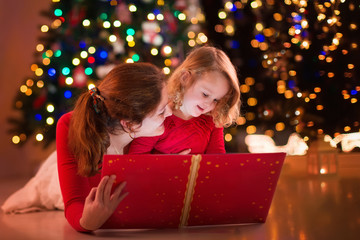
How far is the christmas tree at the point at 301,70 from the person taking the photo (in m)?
2.90

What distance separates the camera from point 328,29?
2900mm

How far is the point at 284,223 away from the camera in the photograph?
1.58m

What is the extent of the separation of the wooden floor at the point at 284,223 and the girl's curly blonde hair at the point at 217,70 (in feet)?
1.39

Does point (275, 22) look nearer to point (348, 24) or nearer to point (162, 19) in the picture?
point (348, 24)

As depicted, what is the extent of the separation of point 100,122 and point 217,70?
0.64 m

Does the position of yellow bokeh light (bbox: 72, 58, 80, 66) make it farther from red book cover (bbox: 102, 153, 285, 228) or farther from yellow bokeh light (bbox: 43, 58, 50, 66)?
red book cover (bbox: 102, 153, 285, 228)

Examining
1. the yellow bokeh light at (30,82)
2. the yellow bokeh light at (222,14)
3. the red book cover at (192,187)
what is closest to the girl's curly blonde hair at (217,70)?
the red book cover at (192,187)

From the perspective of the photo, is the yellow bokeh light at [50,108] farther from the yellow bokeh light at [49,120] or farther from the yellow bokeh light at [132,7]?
the yellow bokeh light at [132,7]

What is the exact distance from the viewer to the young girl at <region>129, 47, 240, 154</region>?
184 cm

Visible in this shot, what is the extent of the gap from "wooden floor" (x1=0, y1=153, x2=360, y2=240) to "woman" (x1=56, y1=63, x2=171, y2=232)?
120 millimetres

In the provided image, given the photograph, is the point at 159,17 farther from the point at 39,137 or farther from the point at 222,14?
the point at 39,137

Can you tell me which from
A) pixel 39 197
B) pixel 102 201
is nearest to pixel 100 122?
pixel 102 201

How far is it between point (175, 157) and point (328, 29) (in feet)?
6.47

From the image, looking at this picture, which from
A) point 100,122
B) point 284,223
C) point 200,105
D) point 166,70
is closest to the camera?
point 100,122
